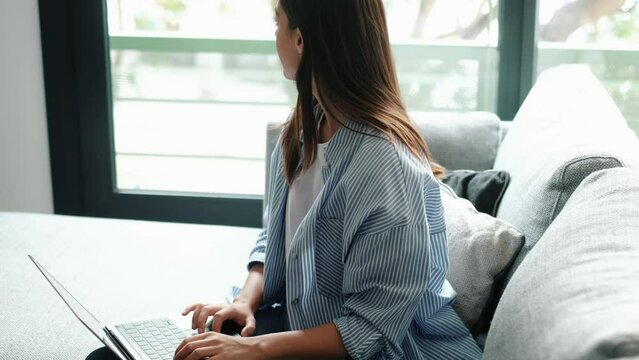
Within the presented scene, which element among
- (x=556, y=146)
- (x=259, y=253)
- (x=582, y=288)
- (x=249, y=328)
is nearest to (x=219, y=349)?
(x=249, y=328)

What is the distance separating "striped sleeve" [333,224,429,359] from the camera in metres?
1.26

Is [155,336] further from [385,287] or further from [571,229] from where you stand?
[571,229]

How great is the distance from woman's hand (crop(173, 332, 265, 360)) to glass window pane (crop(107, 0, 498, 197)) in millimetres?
1917

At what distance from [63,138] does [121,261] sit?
4.10 feet

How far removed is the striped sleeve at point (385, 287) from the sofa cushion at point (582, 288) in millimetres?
179

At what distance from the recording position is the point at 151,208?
10.9 feet

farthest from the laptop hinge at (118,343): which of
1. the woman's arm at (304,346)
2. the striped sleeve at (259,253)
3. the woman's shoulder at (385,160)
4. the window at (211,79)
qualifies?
the window at (211,79)

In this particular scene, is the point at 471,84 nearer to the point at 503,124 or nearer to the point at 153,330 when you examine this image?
the point at 503,124

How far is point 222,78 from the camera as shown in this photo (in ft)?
10.5

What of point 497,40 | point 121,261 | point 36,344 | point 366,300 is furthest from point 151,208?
point 366,300

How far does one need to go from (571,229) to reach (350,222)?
1.09 ft

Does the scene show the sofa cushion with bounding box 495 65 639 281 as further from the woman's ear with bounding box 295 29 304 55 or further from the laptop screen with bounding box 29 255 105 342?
the laptop screen with bounding box 29 255 105 342

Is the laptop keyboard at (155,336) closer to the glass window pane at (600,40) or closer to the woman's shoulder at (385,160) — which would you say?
the woman's shoulder at (385,160)

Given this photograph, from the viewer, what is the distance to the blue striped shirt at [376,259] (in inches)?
49.9
